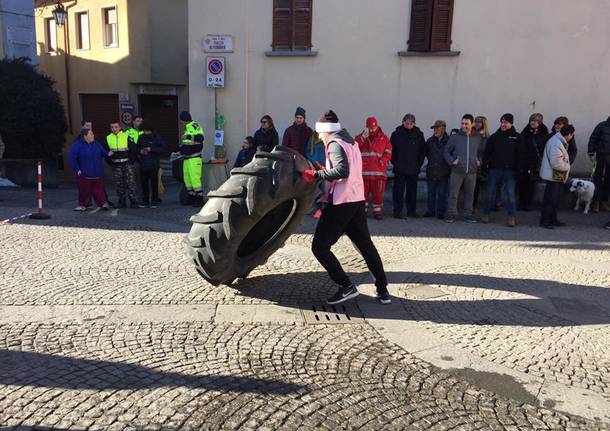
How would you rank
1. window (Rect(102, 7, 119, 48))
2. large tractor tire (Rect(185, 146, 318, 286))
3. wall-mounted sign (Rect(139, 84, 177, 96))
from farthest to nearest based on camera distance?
window (Rect(102, 7, 119, 48)), wall-mounted sign (Rect(139, 84, 177, 96)), large tractor tire (Rect(185, 146, 318, 286))

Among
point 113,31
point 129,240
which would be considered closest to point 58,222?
point 129,240

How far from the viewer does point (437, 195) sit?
977 centimetres

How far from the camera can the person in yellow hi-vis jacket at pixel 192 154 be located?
10117 mm

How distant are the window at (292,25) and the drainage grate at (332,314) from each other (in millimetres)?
7904

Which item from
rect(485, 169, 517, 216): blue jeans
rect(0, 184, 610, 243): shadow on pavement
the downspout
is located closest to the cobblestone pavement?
rect(0, 184, 610, 243): shadow on pavement

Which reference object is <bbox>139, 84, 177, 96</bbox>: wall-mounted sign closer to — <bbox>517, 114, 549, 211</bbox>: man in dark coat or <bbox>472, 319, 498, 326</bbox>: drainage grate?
<bbox>517, 114, 549, 211</bbox>: man in dark coat

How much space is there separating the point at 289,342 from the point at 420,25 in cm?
894

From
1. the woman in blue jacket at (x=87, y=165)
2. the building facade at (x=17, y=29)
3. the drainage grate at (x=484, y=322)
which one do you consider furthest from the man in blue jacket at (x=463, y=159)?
the building facade at (x=17, y=29)

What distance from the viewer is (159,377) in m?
3.63

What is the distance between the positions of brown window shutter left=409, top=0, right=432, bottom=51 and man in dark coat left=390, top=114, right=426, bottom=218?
2.69 m

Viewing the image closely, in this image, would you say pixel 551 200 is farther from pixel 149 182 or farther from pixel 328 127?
pixel 149 182

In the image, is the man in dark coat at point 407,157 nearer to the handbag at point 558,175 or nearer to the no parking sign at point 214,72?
the handbag at point 558,175

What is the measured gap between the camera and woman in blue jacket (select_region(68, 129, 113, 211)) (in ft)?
30.9

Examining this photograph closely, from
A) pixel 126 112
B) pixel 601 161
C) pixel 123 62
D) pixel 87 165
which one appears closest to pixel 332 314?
pixel 87 165
